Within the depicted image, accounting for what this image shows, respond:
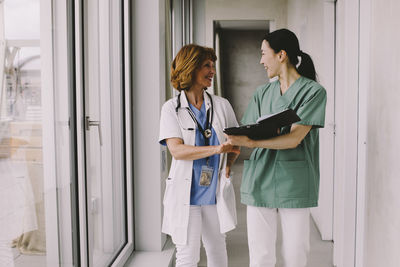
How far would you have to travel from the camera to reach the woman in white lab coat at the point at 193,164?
1.94m

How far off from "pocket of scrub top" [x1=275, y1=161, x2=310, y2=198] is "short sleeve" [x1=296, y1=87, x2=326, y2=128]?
0.18 m

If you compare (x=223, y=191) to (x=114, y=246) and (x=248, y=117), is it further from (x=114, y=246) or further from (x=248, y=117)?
(x=114, y=246)

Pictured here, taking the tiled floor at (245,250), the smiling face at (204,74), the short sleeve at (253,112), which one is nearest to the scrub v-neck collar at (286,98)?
the short sleeve at (253,112)

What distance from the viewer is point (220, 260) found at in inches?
82.7

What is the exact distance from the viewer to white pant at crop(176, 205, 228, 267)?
198 centimetres

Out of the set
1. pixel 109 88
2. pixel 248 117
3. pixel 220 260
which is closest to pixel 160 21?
pixel 109 88

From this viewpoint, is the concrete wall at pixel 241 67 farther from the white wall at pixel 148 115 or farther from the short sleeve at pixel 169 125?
the short sleeve at pixel 169 125

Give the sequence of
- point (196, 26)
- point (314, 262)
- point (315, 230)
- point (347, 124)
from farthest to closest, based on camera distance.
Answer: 1. point (196, 26)
2. point (315, 230)
3. point (314, 262)
4. point (347, 124)

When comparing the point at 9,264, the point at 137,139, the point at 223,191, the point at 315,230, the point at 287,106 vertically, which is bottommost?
the point at 315,230

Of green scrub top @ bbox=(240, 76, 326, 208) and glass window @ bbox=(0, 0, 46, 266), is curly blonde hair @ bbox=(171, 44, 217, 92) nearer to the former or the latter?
green scrub top @ bbox=(240, 76, 326, 208)

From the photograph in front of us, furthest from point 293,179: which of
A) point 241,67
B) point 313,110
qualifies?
point 241,67

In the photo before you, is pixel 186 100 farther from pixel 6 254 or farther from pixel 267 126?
pixel 6 254

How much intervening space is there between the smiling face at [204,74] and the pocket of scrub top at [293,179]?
1.68ft

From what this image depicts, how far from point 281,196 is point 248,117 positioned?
402mm
